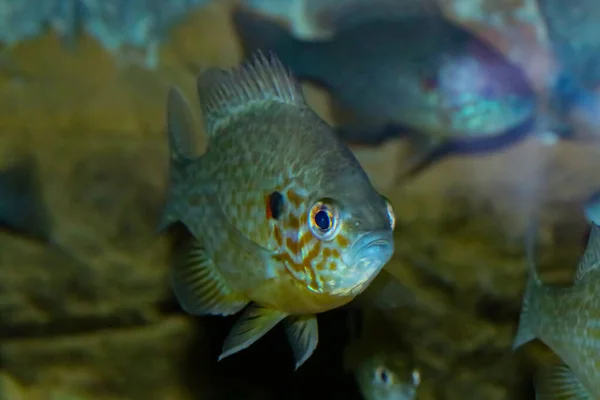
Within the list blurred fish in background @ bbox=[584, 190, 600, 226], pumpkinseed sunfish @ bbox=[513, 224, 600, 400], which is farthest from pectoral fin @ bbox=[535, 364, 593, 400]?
blurred fish in background @ bbox=[584, 190, 600, 226]

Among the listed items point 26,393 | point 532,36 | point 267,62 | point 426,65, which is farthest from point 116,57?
point 267,62

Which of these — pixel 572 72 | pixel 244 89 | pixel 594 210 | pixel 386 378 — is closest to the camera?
pixel 244 89

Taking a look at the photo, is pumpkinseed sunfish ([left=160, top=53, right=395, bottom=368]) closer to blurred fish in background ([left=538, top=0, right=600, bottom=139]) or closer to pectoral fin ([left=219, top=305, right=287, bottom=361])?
pectoral fin ([left=219, top=305, right=287, bottom=361])

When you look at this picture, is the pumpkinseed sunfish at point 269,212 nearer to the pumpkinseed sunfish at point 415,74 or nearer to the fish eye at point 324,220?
the fish eye at point 324,220

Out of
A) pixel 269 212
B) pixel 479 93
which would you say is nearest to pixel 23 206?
pixel 269 212

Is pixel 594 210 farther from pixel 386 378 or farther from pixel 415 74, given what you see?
pixel 386 378

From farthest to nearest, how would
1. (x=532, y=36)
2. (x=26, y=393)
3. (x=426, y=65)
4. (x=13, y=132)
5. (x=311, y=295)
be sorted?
(x=532, y=36) → (x=13, y=132) → (x=426, y=65) → (x=26, y=393) → (x=311, y=295)

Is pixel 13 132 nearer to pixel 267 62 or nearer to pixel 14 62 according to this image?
pixel 14 62
